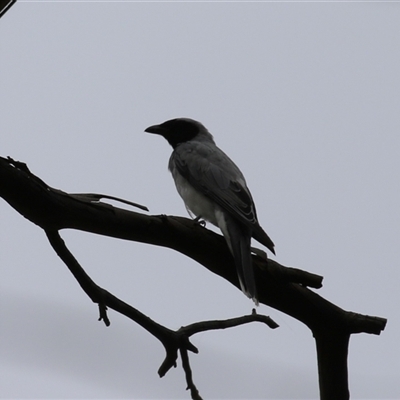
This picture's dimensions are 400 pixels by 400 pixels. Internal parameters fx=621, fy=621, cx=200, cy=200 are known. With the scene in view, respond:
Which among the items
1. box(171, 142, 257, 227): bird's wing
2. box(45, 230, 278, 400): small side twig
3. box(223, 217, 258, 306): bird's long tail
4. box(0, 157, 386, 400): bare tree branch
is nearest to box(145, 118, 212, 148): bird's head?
box(171, 142, 257, 227): bird's wing

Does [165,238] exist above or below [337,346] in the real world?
above

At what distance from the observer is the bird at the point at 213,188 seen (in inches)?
155

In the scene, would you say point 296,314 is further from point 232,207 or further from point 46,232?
point 232,207

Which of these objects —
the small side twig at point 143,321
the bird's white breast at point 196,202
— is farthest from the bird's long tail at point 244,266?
the bird's white breast at point 196,202

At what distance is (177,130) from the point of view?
6258mm

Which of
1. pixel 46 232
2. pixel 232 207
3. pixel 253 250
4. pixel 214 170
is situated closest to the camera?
pixel 46 232

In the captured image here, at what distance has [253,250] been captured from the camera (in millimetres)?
3289

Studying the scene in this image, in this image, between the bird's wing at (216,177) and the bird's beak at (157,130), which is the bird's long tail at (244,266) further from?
the bird's beak at (157,130)

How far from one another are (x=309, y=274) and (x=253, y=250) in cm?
44

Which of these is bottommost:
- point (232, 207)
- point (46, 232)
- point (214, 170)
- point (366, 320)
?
point (366, 320)

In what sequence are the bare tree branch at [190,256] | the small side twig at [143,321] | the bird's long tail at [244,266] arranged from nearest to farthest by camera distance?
the bare tree branch at [190,256] < the small side twig at [143,321] < the bird's long tail at [244,266]

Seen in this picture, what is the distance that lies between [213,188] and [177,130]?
5.52ft

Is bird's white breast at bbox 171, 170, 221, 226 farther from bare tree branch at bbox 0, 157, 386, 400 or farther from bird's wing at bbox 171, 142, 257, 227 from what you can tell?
bare tree branch at bbox 0, 157, 386, 400

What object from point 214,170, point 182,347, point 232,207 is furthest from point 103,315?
point 214,170
